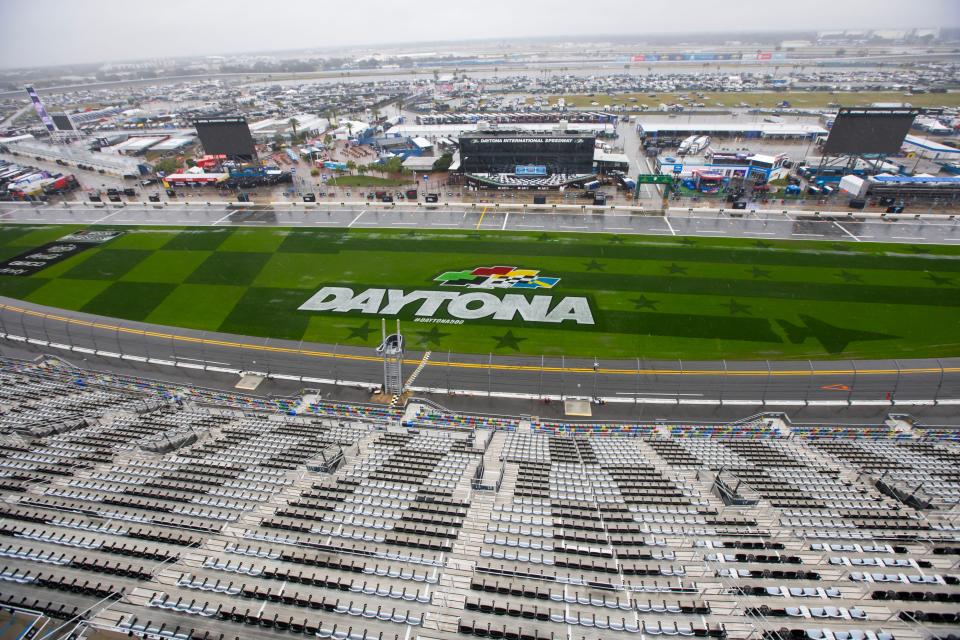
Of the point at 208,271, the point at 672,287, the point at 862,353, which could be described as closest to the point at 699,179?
the point at 672,287

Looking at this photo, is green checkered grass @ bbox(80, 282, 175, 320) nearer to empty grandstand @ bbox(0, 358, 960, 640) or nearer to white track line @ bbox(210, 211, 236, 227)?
empty grandstand @ bbox(0, 358, 960, 640)

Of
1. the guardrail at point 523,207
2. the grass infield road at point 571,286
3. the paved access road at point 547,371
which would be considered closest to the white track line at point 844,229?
the guardrail at point 523,207

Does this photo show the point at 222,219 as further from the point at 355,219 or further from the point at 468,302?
the point at 468,302

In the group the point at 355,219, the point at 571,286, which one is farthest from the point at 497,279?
the point at 355,219

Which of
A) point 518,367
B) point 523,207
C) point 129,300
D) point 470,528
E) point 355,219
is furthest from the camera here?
point 523,207

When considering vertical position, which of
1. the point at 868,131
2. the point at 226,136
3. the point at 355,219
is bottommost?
the point at 355,219

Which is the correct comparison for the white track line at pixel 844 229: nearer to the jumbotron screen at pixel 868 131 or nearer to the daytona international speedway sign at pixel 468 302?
the jumbotron screen at pixel 868 131

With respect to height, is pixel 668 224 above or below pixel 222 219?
above

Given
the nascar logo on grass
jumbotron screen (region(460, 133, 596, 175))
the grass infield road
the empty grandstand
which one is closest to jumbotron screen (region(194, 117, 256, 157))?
Result: the grass infield road
